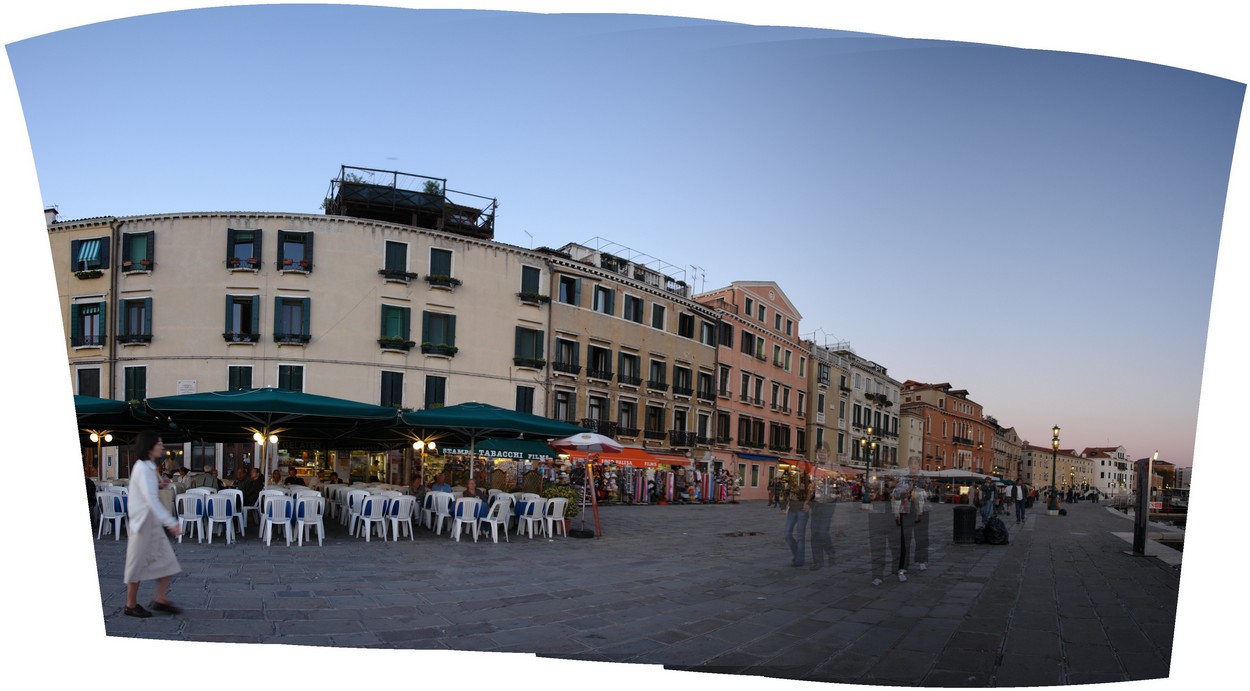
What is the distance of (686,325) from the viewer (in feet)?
21.1

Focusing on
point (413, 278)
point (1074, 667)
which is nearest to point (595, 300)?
point (413, 278)

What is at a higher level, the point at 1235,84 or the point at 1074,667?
the point at 1235,84

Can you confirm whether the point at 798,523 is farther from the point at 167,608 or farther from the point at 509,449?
the point at 509,449

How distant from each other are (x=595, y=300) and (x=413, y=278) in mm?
1899

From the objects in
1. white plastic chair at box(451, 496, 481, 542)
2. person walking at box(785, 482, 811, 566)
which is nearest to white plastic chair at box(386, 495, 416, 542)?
white plastic chair at box(451, 496, 481, 542)

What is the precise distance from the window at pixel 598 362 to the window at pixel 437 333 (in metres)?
1.52

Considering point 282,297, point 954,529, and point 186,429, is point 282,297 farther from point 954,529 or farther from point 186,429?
point 954,529

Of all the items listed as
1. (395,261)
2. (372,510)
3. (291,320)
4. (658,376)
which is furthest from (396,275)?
(372,510)

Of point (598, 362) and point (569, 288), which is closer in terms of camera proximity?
point (569, 288)

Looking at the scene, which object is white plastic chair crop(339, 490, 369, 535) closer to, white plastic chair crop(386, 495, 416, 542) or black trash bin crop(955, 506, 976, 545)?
white plastic chair crop(386, 495, 416, 542)

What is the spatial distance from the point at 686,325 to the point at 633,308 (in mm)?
695

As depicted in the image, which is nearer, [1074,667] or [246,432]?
[1074,667]

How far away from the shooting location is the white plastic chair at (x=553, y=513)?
41.9ft

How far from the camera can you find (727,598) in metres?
5.94
